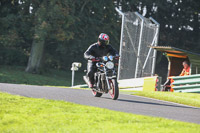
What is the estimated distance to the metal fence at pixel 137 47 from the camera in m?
22.1

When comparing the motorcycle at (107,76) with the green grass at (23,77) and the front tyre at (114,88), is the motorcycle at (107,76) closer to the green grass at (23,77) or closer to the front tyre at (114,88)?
the front tyre at (114,88)

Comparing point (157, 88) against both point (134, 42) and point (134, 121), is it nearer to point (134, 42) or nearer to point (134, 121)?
point (134, 42)

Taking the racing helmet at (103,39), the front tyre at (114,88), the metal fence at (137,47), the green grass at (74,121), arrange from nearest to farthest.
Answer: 1. the green grass at (74,121)
2. the front tyre at (114,88)
3. the racing helmet at (103,39)
4. the metal fence at (137,47)

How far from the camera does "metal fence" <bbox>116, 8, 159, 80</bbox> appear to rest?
22.1 meters

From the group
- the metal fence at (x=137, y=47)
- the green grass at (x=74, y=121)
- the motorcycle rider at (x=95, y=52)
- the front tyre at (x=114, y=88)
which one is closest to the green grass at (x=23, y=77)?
the metal fence at (x=137, y=47)

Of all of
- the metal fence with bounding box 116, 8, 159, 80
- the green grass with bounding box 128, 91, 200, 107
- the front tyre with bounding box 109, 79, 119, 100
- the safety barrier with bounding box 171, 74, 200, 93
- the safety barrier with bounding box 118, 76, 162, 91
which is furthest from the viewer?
the metal fence with bounding box 116, 8, 159, 80

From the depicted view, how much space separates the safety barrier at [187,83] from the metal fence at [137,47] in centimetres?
197

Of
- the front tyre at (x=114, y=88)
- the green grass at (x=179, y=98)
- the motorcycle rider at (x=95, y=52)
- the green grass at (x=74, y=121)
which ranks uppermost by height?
the motorcycle rider at (x=95, y=52)

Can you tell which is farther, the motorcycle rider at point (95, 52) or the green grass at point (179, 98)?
the green grass at point (179, 98)

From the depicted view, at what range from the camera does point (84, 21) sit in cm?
3766

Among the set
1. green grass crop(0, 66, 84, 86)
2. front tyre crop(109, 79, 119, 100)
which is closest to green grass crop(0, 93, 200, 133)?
front tyre crop(109, 79, 119, 100)

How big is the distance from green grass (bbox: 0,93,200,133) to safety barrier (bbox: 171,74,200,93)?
1049 centimetres

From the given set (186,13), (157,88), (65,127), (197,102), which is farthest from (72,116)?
(186,13)

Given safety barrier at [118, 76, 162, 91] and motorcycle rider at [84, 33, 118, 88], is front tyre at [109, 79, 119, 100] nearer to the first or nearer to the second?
motorcycle rider at [84, 33, 118, 88]
